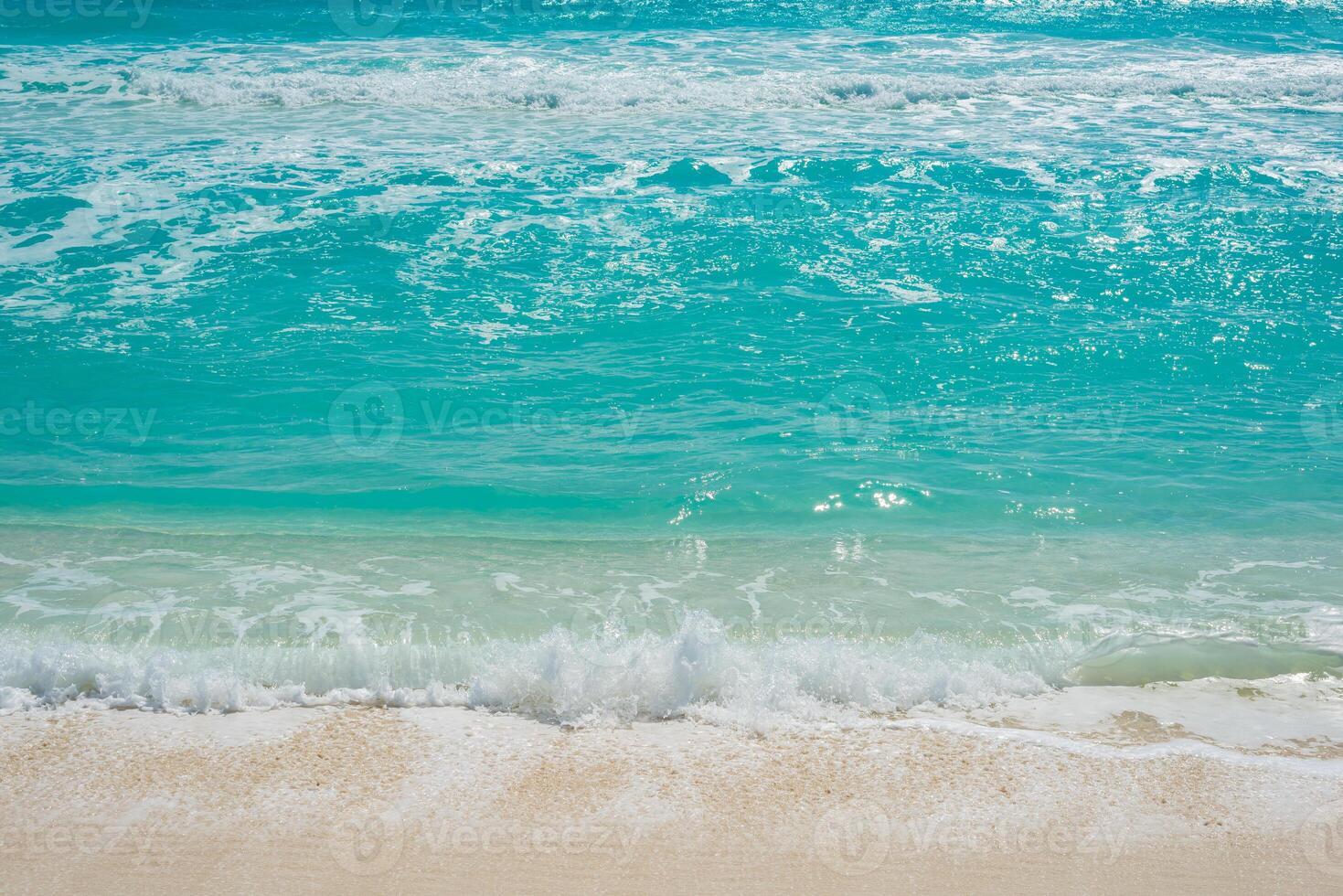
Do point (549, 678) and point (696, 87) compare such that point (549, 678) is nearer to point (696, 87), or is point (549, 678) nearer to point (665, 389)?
point (665, 389)

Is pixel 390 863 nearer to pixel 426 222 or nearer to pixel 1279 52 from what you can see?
pixel 426 222

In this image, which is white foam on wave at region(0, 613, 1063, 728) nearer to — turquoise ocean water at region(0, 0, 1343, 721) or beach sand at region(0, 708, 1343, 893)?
turquoise ocean water at region(0, 0, 1343, 721)

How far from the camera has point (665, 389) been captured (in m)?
8.46

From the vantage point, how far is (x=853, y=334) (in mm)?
9312

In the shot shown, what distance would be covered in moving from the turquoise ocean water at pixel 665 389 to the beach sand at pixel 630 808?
0.32 metres

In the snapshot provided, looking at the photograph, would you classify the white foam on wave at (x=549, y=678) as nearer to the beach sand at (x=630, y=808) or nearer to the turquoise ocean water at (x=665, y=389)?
the turquoise ocean water at (x=665, y=389)

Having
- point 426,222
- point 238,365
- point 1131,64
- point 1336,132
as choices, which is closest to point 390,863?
point 238,365

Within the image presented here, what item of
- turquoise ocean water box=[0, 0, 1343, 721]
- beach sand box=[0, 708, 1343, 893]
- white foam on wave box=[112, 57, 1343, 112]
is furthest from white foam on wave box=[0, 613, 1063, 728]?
white foam on wave box=[112, 57, 1343, 112]

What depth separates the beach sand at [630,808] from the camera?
3760 mm

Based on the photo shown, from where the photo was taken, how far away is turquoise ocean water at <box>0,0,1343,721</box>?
5.37 metres

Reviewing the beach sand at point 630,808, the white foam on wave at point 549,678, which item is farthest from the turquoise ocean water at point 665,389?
the beach sand at point 630,808

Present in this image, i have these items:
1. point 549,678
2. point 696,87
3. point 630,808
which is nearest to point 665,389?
point 549,678

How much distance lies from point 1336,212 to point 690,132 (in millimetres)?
7985

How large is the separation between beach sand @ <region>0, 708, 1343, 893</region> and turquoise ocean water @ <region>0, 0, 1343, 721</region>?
0.32 meters
